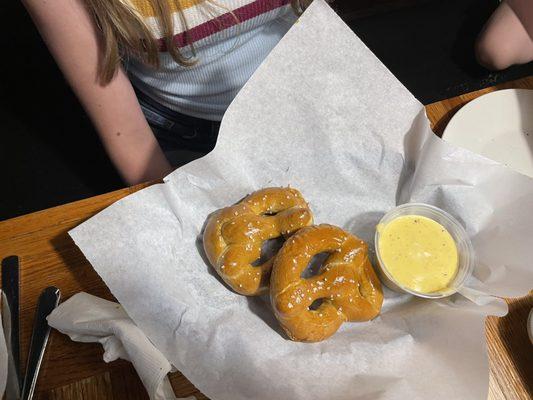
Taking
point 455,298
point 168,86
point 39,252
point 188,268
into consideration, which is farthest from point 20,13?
point 455,298

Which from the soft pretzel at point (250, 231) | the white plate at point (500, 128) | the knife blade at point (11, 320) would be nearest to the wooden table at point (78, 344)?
the knife blade at point (11, 320)

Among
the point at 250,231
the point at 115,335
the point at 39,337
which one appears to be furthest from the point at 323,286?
the point at 39,337

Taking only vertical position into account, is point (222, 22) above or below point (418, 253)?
above

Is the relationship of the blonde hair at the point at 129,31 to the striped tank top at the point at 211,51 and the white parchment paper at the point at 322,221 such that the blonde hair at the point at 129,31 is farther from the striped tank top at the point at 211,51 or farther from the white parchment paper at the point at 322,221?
the white parchment paper at the point at 322,221

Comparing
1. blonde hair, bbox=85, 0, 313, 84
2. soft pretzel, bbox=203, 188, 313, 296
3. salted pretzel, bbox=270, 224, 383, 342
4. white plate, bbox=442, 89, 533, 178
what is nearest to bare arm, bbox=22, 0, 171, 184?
blonde hair, bbox=85, 0, 313, 84

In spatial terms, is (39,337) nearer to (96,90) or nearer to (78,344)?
(78,344)

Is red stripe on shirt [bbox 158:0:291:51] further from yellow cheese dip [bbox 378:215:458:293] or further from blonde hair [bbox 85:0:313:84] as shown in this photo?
yellow cheese dip [bbox 378:215:458:293]
